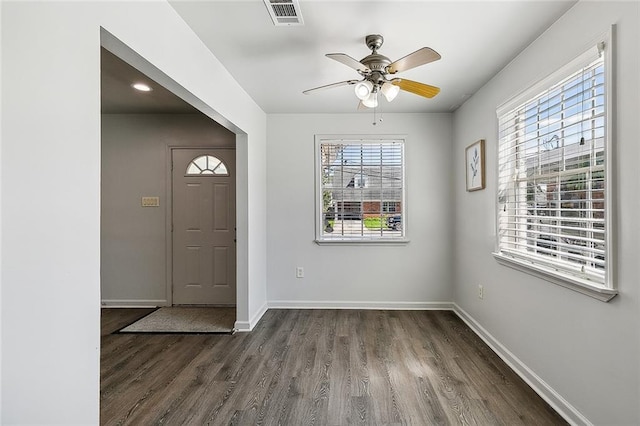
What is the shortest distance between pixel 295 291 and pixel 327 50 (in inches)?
113

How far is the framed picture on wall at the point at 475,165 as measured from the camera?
3.18 meters

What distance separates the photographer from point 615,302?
1622 mm

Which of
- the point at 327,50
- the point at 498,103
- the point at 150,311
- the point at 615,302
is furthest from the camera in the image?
the point at 150,311

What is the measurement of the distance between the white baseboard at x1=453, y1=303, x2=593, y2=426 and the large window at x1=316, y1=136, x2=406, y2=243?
1.50m

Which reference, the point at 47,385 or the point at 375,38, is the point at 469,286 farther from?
the point at 47,385

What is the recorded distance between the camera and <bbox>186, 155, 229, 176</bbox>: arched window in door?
428cm

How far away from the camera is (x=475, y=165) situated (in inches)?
131

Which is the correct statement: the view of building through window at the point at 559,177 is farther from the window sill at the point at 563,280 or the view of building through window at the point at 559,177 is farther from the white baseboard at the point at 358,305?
the white baseboard at the point at 358,305

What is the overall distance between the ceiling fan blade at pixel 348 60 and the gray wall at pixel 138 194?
8.29ft

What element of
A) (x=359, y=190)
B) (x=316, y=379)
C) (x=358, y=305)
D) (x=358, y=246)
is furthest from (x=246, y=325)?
(x=359, y=190)

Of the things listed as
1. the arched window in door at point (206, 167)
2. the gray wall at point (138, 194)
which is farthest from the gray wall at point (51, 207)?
the gray wall at point (138, 194)

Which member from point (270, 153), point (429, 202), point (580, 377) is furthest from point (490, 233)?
point (270, 153)

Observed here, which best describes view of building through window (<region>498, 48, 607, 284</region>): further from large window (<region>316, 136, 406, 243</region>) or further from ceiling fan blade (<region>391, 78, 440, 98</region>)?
large window (<region>316, 136, 406, 243</region>)

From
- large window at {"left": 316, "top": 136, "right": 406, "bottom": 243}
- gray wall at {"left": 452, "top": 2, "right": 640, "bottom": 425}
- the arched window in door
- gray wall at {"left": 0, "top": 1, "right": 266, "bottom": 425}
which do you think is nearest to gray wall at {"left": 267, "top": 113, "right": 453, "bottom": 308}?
large window at {"left": 316, "top": 136, "right": 406, "bottom": 243}
